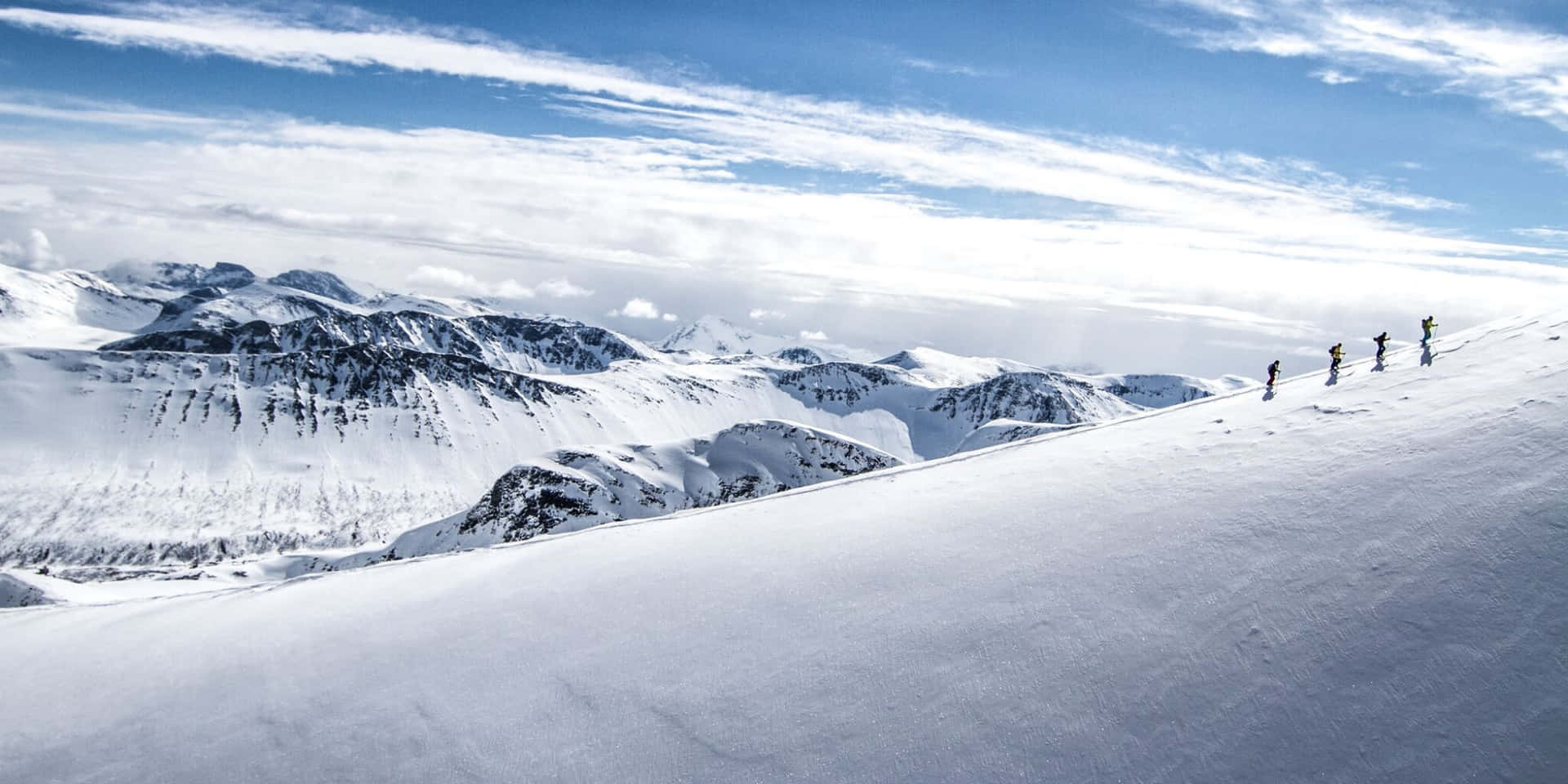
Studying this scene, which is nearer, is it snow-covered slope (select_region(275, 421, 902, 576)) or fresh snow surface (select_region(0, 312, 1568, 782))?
fresh snow surface (select_region(0, 312, 1568, 782))

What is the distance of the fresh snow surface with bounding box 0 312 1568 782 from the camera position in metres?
11.5

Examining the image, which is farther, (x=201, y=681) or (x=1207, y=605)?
(x=201, y=681)

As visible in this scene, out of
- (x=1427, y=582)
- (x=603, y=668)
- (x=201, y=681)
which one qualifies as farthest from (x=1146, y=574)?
(x=201, y=681)

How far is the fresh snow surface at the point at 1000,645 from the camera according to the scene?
11539mm

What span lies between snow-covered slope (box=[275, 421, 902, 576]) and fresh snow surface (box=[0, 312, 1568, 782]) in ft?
361

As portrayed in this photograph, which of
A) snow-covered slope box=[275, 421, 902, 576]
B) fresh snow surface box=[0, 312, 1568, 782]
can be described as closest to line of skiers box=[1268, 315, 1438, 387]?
fresh snow surface box=[0, 312, 1568, 782]

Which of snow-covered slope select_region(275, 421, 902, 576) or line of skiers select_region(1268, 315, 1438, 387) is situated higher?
line of skiers select_region(1268, 315, 1438, 387)

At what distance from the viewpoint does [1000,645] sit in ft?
47.1

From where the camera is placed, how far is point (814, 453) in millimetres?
179750

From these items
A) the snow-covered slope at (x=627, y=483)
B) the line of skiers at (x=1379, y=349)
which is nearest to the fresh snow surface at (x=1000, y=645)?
the line of skiers at (x=1379, y=349)

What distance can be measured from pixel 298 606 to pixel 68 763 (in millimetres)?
8669

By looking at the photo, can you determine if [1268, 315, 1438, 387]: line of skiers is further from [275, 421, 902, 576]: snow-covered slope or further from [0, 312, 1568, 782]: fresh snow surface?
[275, 421, 902, 576]: snow-covered slope

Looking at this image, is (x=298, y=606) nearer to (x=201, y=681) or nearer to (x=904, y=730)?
(x=201, y=681)

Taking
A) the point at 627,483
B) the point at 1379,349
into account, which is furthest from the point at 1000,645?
the point at 627,483
